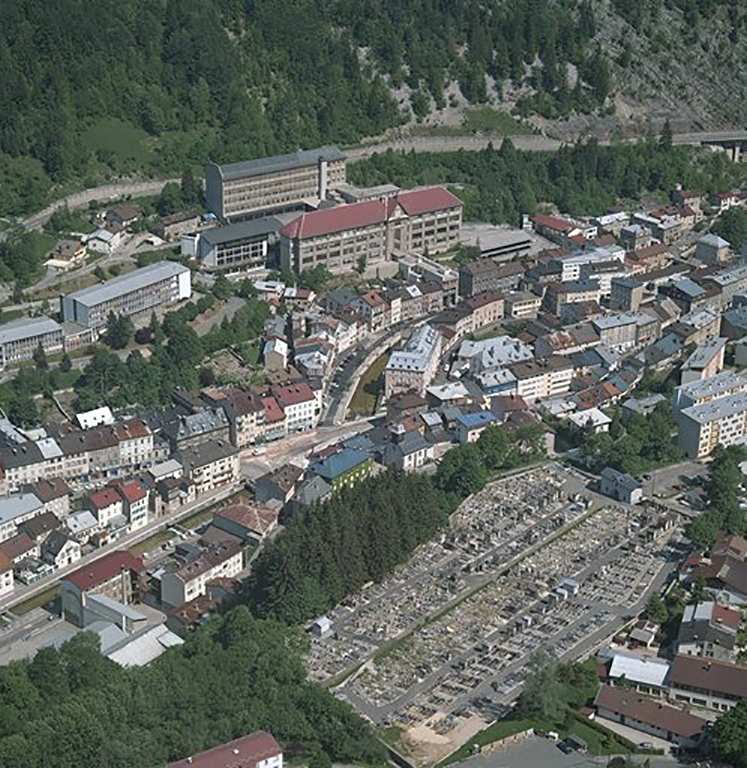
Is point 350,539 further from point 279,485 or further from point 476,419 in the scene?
point 476,419

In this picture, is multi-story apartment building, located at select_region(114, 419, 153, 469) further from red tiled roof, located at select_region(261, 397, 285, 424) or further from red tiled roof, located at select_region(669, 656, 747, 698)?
red tiled roof, located at select_region(669, 656, 747, 698)

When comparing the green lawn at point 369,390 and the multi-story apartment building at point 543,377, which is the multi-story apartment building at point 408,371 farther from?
the multi-story apartment building at point 543,377

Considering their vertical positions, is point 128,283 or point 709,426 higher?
point 128,283

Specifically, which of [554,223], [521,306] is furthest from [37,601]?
[554,223]

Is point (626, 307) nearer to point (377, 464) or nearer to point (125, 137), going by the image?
point (377, 464)

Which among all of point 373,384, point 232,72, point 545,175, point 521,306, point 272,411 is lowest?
point 373,384

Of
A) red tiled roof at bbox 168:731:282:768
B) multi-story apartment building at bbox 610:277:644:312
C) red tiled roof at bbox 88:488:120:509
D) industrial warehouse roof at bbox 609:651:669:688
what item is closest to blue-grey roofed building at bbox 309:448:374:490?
red tiled roof at bbox 88:488:120:509
